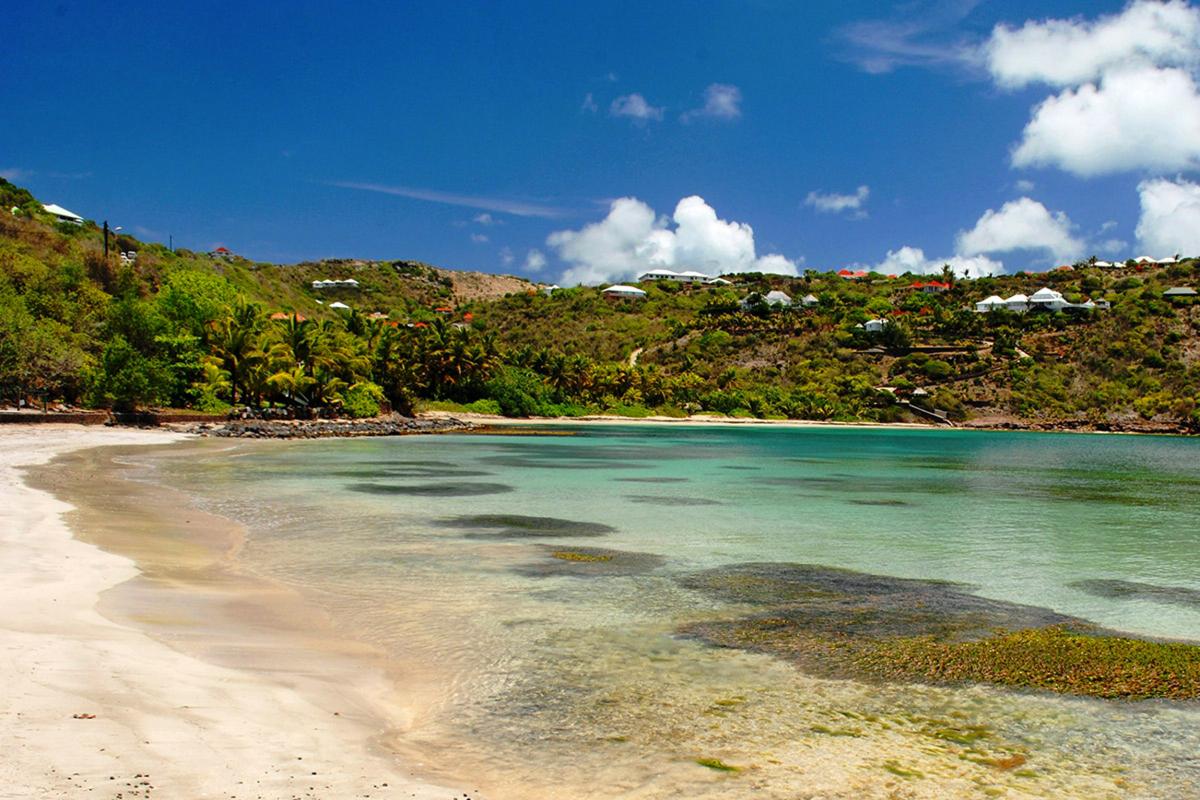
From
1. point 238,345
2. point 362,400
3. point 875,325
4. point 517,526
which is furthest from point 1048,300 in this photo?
point 517,526

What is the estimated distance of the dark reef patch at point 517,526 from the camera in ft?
54.6

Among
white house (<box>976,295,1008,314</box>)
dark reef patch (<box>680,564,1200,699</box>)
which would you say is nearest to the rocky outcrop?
dark reef patch (<box>680,564,1200,699</box>)

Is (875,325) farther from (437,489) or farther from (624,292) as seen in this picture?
(437,489)

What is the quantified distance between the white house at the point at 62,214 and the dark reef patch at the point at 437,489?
73.4 metres

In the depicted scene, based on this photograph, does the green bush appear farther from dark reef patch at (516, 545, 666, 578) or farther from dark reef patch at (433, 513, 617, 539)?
dark reef patch at (516, 545, 666, 578)

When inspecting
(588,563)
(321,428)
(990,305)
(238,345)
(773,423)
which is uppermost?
(990,305)

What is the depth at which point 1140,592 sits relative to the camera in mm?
12594

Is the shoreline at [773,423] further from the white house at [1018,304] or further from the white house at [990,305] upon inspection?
the white house at [1018,304]

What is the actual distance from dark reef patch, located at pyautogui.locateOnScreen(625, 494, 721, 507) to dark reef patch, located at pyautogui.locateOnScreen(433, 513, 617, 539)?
4528 mm

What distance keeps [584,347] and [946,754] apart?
104572 millimetres

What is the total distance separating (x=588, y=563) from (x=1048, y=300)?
108149mm

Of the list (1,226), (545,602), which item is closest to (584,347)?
(1,226)

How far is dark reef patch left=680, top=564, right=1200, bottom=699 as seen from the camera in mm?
8141

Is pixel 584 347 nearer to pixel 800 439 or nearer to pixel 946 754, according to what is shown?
pixel 800 439
